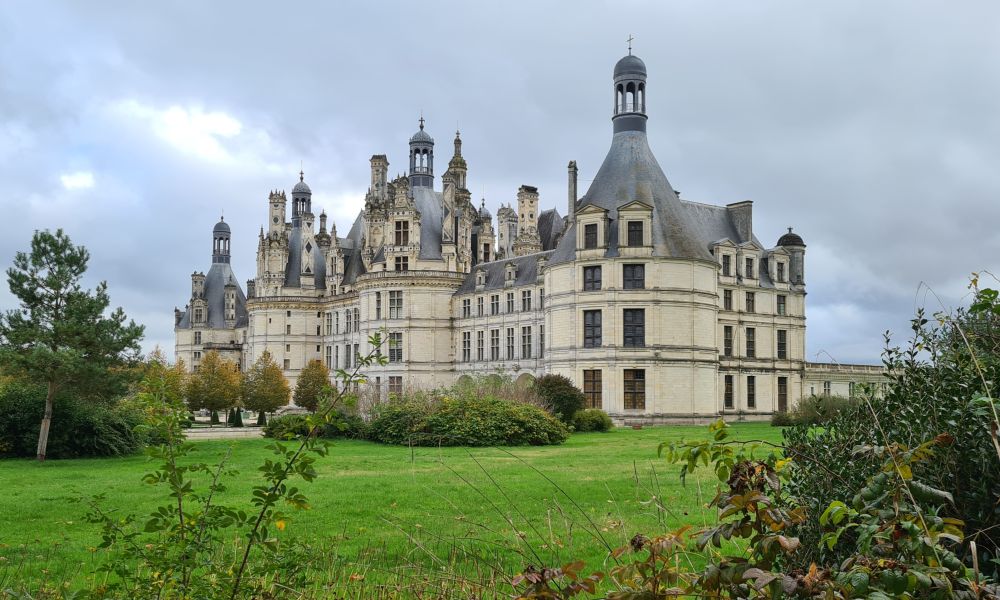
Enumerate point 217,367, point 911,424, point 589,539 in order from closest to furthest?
point 911,424 < point 589,539 < point 217,367

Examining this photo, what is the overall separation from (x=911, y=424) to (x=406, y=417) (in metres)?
24.6

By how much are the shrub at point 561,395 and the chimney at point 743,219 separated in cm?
1864

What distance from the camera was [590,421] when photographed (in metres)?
36.7

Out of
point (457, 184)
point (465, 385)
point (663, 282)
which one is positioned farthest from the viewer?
point (457, 184)

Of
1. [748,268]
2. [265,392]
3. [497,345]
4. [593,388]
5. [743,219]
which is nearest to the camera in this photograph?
[593,388]

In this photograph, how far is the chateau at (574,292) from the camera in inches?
1681

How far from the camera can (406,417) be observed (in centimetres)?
2934

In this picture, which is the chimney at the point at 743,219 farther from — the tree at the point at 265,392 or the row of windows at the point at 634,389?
the tree at the point at 265,392

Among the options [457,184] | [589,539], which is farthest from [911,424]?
[457,184]

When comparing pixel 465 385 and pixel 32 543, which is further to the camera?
pixel 465 385

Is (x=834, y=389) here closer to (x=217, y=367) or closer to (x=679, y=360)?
(x=679, y=360)

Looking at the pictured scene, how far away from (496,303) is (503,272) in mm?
2264

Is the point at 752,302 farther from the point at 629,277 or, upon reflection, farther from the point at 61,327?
the point at 61,327

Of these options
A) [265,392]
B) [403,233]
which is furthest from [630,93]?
[265,392]
